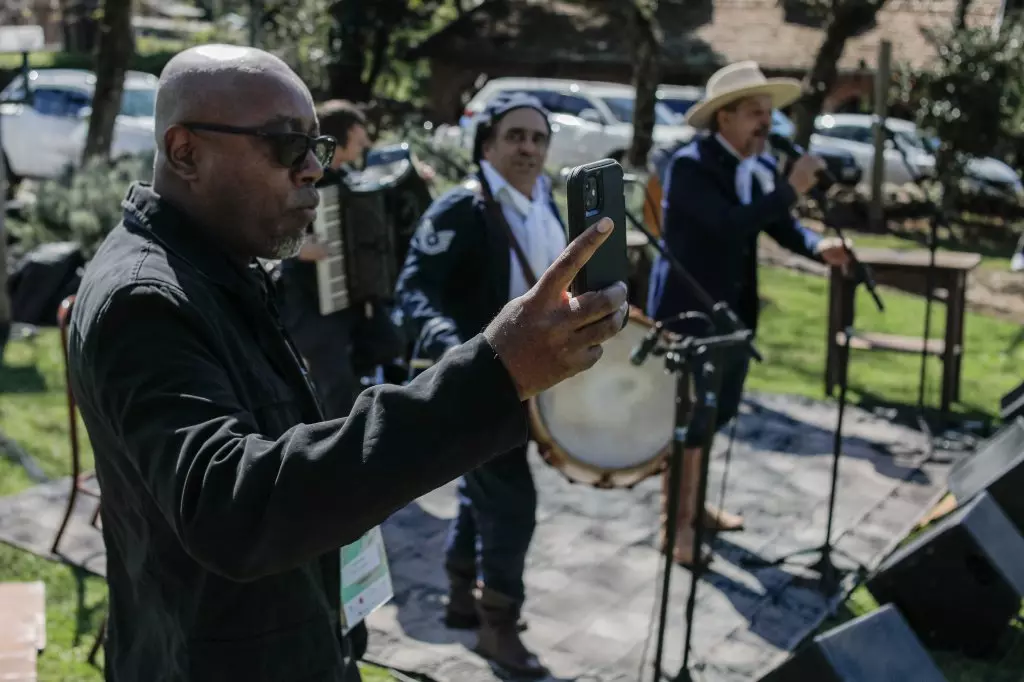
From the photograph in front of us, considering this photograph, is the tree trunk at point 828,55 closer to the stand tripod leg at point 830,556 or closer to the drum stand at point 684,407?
the stand tripod leg at point 830,556

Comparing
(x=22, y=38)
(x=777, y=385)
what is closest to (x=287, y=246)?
(x=777, y=385)

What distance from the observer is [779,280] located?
1350cm

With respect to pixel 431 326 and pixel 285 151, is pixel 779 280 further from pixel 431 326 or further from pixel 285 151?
pixel 285 151

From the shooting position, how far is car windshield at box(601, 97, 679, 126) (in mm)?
20969

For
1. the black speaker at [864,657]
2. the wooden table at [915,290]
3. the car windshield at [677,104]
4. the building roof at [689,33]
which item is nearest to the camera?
the black speaker at [864,657]

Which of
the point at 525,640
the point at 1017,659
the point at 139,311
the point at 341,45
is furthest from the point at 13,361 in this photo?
the point at 341,45

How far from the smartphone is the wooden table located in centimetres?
647

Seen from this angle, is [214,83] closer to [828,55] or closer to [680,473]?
[680,473]

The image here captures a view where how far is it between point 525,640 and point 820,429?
3.55 metres

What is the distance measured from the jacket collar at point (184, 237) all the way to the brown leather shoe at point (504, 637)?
8.48 ft

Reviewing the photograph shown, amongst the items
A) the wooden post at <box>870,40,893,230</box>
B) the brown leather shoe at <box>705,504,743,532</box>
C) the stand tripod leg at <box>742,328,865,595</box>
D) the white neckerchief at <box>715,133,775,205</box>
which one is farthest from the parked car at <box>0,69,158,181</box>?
the stand tripod leg at <box>742,328,865,595</box>

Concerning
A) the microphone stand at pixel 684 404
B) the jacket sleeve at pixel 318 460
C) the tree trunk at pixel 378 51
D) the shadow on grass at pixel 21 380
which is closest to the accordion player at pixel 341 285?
the microphone stand at pixel 684 404

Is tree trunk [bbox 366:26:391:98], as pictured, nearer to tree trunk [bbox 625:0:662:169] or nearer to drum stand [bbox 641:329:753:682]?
tree trunk [bbox 625:0:662:169]

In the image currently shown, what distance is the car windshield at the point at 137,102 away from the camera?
712 inches
